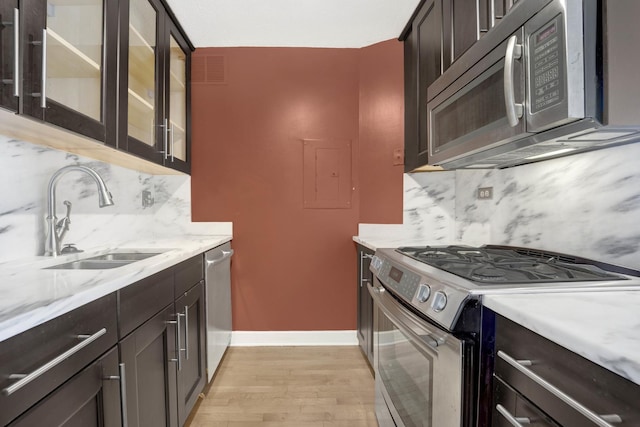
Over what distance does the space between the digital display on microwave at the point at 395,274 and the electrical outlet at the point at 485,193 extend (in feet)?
3.28

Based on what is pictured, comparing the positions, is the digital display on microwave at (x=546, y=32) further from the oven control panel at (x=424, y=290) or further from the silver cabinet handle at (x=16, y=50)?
the silver cabinet handle at (x=16, y=50)

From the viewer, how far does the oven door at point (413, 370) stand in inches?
35.8

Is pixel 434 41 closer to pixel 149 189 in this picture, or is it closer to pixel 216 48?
pixel 216 48

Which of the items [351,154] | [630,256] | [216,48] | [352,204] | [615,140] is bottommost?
[630,256]

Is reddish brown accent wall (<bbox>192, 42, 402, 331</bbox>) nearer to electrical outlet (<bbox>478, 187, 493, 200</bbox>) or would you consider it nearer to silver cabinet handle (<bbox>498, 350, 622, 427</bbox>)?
electrical outlet (<bbox>478, 187, 493, 200</bbox>)

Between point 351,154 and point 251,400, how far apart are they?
182 cm

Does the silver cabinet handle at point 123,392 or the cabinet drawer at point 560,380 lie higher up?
the cabinet drawer at point 560,380

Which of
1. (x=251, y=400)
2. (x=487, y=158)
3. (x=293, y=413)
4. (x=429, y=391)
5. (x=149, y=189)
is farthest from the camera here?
(x=149, y=189)

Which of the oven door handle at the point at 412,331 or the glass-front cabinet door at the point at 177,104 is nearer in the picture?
the oven door handle at the point at 412,331

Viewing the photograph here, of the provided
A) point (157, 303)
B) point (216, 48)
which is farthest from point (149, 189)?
point (157, 303)

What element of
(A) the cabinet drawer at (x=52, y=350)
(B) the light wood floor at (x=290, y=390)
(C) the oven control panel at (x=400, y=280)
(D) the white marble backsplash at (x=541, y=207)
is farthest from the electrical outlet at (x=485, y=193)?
(A) the cabinet drawer at (x=52, y=350)

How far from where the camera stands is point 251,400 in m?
1.91

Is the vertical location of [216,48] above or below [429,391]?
above

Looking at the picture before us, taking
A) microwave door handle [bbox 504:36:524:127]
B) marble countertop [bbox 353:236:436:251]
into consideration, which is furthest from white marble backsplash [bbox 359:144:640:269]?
microwave door handle [bbox 504:36:524:127]
